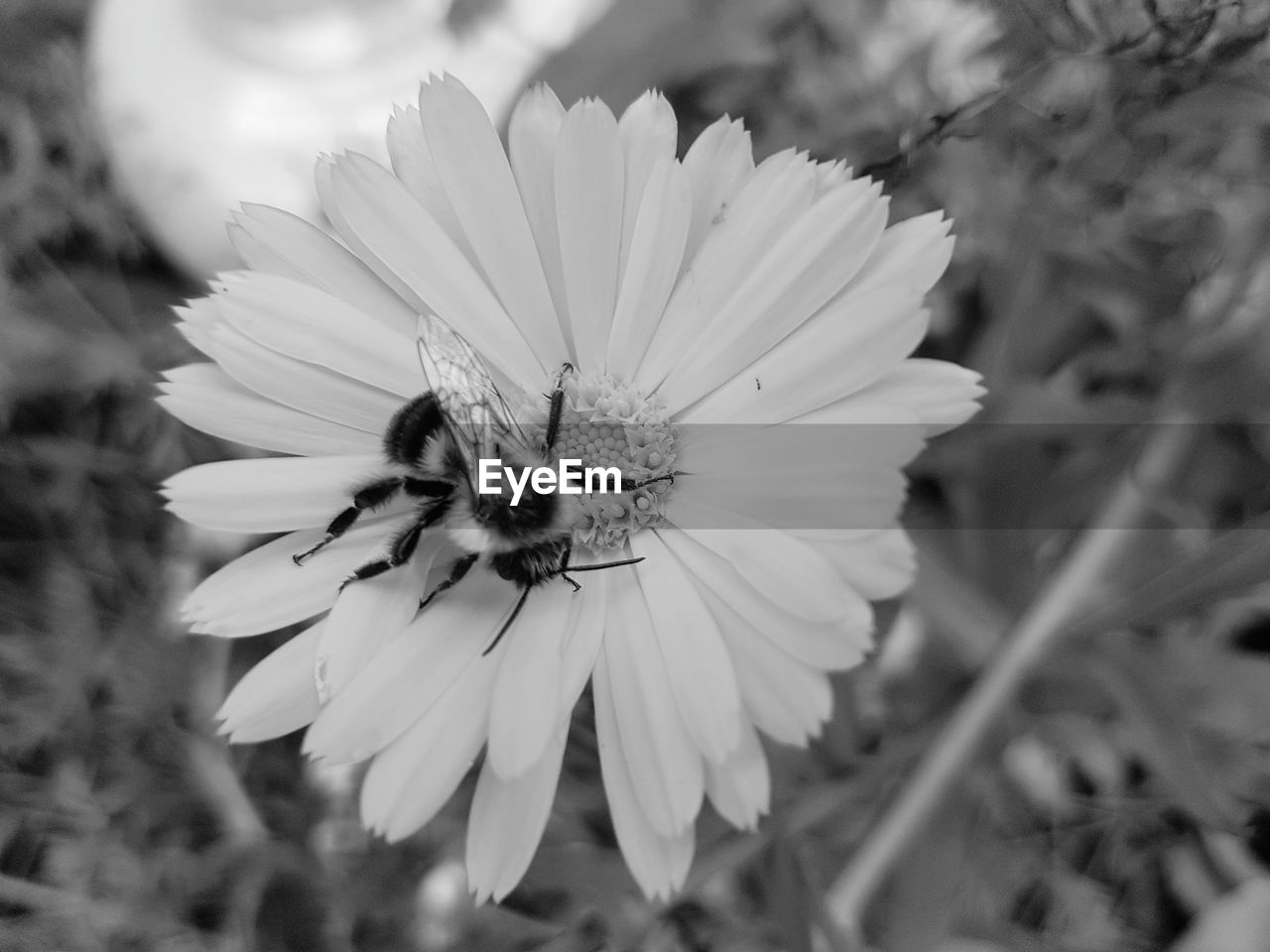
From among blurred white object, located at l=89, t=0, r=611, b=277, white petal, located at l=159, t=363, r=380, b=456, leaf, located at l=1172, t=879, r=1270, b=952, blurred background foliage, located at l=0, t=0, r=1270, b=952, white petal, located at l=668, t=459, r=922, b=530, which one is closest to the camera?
white petal, located at l=668, t=459, r=922, b=530

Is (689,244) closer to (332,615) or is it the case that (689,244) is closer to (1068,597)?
(332,615)

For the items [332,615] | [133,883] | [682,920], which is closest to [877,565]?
[332,615]

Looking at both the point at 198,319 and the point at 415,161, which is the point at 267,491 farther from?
the point at 415,161

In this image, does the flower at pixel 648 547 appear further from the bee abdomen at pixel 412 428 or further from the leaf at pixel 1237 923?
the leaf at pixel 1237 923

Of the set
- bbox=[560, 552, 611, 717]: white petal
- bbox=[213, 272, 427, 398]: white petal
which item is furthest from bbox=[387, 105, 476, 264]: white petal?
bbox=[560, 552, 611, 717]: white petal

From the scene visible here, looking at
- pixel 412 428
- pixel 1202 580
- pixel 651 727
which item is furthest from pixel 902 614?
pixel 412 428

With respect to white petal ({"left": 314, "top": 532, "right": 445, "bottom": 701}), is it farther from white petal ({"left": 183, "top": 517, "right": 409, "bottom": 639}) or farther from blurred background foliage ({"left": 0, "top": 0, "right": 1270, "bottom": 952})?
blurred background foliage ({"left": 0, "top": 0, "right": 1270, "bottom": 952})

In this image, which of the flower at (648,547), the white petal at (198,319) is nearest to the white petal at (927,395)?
the flower at (648,547)
